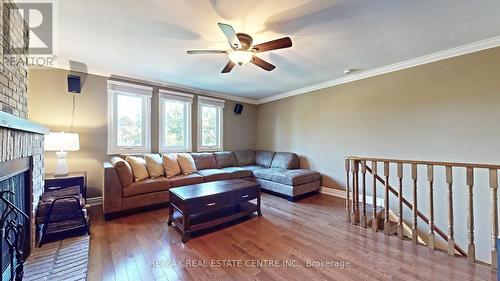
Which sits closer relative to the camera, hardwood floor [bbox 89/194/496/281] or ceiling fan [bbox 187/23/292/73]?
hardwood floor [bbox 89/194/496/281]

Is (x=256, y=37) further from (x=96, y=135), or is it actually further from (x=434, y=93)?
(x=96, y=135)

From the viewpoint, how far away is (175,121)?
15.4ft

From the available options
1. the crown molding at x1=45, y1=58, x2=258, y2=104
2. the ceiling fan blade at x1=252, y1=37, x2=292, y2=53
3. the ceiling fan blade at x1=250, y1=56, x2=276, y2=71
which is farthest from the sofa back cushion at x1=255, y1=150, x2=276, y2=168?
the ceiling fan blade at x1=252, y1=37, x2=292, y2=53

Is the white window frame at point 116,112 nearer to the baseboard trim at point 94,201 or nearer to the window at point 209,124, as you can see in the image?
the baseboard trim at point 94,201

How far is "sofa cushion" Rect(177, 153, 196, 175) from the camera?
13.4 ft

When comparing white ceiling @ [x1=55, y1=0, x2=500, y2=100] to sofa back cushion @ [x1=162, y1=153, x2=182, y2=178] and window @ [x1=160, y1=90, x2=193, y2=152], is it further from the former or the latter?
sofa back cushion @ [x1=162, y1=153, x2=182, y2=178]

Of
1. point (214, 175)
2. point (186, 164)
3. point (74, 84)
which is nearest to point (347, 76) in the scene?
point (214, 175)

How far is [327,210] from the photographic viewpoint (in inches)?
134

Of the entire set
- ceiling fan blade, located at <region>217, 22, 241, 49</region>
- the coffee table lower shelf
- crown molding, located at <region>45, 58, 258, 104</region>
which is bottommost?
the coffee table lower shelf

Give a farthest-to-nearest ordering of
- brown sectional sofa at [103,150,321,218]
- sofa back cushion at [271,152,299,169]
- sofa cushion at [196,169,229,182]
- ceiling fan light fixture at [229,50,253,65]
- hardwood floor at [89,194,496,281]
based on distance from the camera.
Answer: sofa back cushion at [271,152,299,169] < sofa cushion at [196,169,229,182] < brown sectional sofa at [103,150,321,218] < ceiling fan light fixture at [229,50,253,65] < hardwood floor at [89,194,496,281]

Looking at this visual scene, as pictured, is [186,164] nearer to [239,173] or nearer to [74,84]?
[239,173]

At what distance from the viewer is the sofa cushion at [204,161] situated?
4609 millimetres

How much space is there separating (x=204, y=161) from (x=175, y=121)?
1.12 m

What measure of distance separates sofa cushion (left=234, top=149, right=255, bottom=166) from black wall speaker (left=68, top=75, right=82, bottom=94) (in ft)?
11.3
